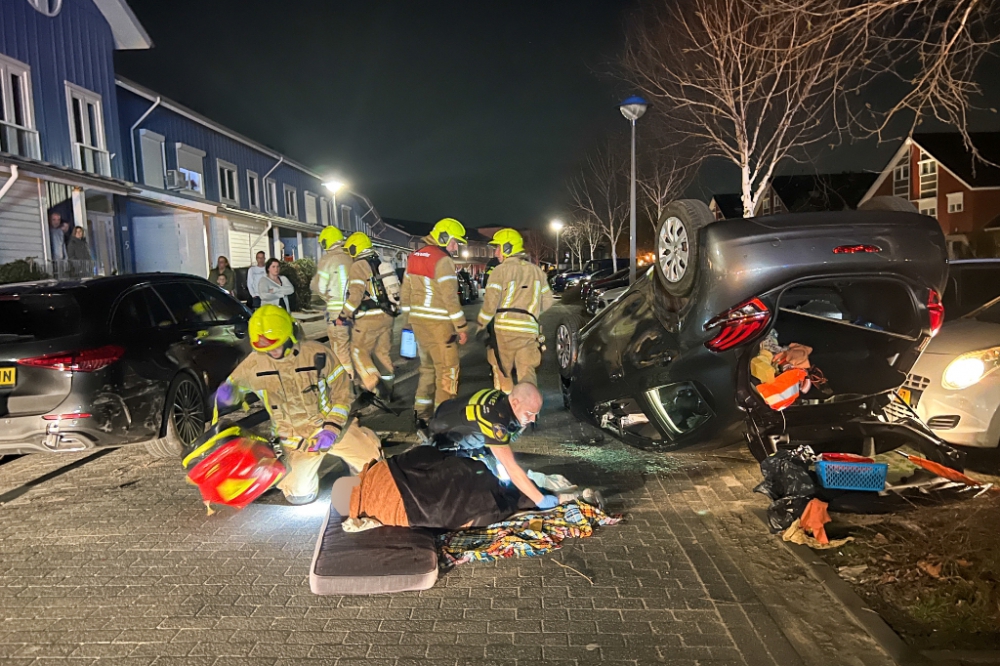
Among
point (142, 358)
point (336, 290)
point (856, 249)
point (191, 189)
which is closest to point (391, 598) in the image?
point (142, 358)

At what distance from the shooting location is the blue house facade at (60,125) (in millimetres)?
13906

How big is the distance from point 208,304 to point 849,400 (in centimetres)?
596

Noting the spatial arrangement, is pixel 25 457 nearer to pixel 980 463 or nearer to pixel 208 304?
pixel 208 304

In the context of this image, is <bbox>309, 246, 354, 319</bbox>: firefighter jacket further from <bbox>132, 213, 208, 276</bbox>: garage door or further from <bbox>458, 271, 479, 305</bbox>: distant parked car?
<bbox>458, 271, 479, 305</bbox>: distant parked car

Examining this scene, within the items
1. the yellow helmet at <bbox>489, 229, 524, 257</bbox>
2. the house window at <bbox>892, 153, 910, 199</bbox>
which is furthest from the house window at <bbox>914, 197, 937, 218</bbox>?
the yellow helmet at <bbox>489, 229, 524, 257</bbox>

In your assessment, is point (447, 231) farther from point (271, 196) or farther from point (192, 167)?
point (271, 196)

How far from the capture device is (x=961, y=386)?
4.96m

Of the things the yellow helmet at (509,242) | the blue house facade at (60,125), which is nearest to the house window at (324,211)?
the blue house facade at (60,125)

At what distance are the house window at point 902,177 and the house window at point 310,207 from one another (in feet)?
104

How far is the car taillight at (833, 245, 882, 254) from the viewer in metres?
4.29

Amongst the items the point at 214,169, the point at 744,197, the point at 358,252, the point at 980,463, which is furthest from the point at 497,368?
the point at 214,169

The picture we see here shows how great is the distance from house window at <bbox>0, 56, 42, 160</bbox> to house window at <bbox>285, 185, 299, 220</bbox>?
1697 cm

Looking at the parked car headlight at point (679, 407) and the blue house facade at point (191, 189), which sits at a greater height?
the blue house facade at point (191, 189)

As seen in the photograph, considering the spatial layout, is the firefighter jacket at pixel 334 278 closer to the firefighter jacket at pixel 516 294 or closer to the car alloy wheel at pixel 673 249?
the firefighter jacket at pixel 516 294
